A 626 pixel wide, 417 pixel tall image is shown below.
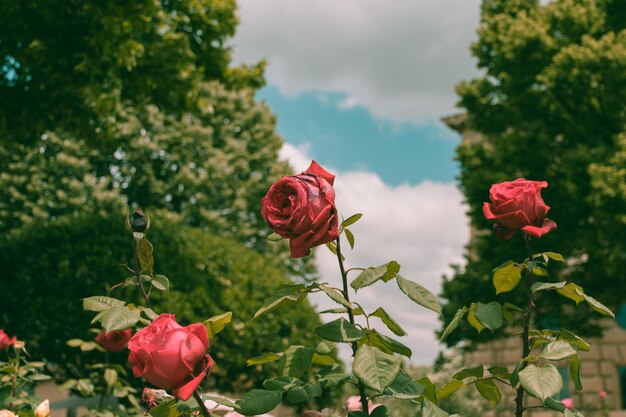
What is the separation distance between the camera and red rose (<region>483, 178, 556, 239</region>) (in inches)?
79.9

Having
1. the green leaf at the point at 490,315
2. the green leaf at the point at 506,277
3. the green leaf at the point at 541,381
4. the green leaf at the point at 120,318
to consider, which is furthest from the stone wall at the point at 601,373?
the green leaf at the point at 120,318

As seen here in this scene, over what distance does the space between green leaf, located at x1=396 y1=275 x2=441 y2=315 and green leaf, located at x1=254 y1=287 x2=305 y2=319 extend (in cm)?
27

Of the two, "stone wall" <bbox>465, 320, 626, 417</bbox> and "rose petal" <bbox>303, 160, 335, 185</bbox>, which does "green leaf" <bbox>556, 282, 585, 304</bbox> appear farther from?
"stone wall" <bbox>465, 320, 626, 417</bbox>

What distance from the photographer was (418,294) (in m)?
1.72

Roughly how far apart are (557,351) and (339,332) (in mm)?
591

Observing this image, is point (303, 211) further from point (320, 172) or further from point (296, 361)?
point (296, 361)

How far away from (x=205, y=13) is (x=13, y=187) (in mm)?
13990

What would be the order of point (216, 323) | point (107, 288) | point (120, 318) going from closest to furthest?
point (120, 318), point (216, 323), point (107, 288)

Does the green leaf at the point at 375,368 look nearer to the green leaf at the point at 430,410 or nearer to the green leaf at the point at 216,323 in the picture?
the green leaf at the point at 430,410

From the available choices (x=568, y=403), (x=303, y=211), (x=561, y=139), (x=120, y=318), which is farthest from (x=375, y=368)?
(x=561, y=139)

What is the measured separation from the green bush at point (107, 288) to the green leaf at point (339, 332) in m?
7.61

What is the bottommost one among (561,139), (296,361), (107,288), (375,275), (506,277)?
(296,361)

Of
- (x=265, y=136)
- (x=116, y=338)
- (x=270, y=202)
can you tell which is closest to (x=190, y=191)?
(x=265, y=136)

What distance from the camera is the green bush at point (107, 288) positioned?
952cm
